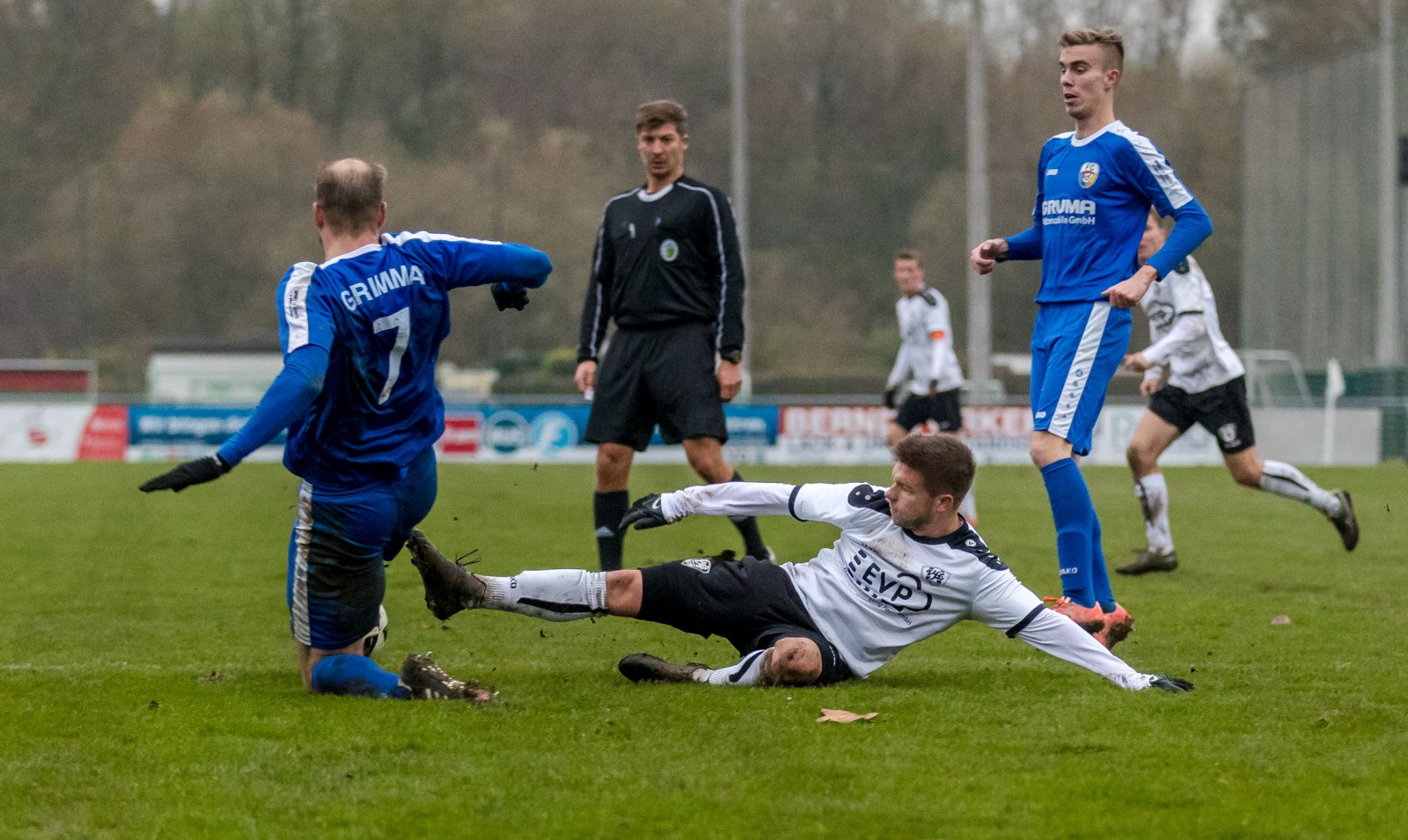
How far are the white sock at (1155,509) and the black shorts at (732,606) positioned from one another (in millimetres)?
4721

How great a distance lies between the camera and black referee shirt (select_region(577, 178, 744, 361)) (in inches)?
295

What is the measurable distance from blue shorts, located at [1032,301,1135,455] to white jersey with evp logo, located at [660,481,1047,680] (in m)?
1.13

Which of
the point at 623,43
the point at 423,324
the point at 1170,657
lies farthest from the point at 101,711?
the point at 623,43

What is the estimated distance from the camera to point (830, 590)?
512 cm

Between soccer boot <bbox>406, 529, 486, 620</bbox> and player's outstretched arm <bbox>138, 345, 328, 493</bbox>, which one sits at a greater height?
player's outstretched arm <bbox>138, 345, 328, 493</bbox>

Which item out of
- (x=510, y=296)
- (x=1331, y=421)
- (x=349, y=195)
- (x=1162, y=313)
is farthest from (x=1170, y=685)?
(x=1331, y=421)

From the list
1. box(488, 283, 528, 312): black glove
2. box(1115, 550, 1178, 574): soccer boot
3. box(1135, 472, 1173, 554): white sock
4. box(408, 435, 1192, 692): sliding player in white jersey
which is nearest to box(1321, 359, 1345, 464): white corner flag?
box(1135, 472, 1173, 554): white sock

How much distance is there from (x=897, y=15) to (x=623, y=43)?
811cm

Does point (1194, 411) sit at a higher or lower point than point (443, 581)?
higher

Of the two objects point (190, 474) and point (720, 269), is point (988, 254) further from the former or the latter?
point (190, 474)

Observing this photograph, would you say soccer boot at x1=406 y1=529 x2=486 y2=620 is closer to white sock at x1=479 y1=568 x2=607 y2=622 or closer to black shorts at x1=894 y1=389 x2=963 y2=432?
white sock at x1=479 y1=568 x2=607 y2=622

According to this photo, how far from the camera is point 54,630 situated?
270 inches

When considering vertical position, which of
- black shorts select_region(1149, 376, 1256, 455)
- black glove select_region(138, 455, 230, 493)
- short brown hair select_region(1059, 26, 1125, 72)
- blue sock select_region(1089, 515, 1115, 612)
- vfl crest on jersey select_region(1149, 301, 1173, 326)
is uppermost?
short brown hair select_region(1059, 26, 1125, 72)

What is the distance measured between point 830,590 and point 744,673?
0.38 m
